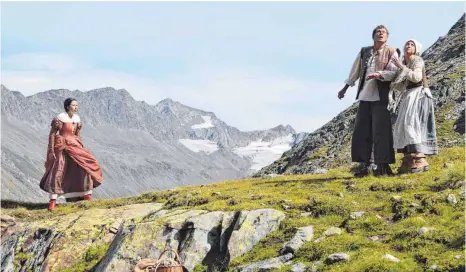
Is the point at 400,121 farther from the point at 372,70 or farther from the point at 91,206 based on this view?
the point at 91,206

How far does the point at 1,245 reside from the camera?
20.2m

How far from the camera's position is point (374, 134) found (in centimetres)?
1809

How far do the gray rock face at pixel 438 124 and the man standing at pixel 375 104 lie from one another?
9.05m

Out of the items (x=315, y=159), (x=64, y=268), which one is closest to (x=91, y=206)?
(x=64, y=268)

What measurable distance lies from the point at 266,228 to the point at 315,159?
25.6m

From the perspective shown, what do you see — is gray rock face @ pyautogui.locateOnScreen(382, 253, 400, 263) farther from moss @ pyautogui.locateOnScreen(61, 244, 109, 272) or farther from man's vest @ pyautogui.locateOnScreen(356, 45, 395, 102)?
moss @ pyautogui.locateOnScreen(61, 244, 109, 272)

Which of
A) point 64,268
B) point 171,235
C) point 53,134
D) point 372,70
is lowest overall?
point 64,268

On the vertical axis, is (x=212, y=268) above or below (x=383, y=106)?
below

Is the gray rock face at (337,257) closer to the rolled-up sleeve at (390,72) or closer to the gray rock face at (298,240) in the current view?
the gray rock face at (298,240)

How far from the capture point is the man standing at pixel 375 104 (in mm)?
17844

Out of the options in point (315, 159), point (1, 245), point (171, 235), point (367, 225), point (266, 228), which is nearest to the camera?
point (367, 225)

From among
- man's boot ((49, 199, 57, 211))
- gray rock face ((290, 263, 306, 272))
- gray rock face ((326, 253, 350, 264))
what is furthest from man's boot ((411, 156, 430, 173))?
man's boot ((49, 199, 57, 211))

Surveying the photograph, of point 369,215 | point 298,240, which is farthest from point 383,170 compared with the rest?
point 298,240

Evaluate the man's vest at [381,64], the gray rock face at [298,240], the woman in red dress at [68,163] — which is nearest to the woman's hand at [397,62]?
the man's vest at [381,64]
